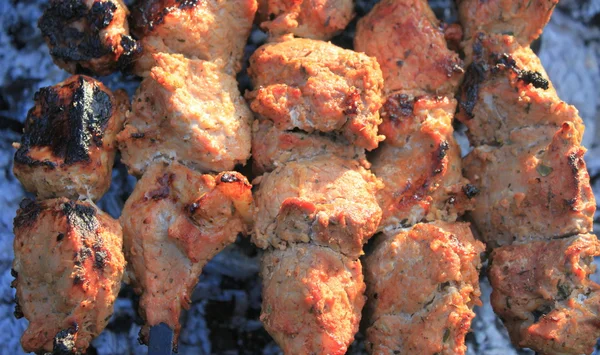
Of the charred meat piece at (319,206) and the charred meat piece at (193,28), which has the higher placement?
the charred meat piece at (193,28)

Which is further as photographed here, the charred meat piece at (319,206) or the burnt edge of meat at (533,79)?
the burnt edge of meat at (533,79)

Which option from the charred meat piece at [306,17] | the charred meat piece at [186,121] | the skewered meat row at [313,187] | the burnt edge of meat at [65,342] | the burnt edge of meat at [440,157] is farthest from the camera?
the charred meat piece at [306,17]

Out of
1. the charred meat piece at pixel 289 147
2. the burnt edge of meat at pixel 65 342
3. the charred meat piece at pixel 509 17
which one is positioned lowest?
the burnt edge of meat at pixel 65 342

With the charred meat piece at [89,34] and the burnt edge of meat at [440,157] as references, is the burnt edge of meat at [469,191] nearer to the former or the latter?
the burnt edge of meat at [440,157]

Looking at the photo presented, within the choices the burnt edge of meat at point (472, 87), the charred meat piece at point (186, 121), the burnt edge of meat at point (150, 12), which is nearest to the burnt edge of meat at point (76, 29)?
the burnt edge of meat at point (150, 12)

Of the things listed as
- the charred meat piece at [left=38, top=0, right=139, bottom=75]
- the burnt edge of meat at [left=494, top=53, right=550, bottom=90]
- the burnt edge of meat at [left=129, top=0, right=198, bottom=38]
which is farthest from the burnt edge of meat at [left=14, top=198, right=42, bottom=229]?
the burnt edge of meat at [left=494, top=53, right=550, bottom=90]

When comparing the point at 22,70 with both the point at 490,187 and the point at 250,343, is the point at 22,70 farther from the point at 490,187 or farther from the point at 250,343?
the point at 490,187
